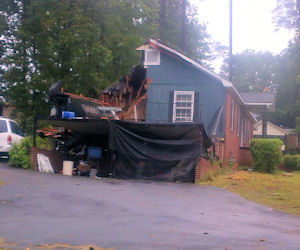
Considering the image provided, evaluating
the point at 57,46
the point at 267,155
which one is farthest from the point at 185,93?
A: the point at 57,46

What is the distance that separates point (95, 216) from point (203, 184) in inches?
270

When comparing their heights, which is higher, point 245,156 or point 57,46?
point 57,46

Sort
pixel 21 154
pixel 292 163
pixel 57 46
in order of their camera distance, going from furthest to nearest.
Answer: pixel 292 163
pixel 57 46
pixel 21 154

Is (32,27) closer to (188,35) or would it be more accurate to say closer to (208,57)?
(188,35)

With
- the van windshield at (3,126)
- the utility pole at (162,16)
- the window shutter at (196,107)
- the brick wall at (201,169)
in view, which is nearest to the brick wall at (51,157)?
the van windshield at (3,126)

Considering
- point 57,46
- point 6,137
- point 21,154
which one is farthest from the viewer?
point 57,46

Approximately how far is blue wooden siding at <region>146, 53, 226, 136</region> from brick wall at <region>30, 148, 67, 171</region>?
4579mm

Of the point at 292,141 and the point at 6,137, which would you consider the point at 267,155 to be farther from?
the point at 292,141

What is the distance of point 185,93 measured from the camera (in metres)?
19.7

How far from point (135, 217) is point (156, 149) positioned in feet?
22.1

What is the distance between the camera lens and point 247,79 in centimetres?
6203

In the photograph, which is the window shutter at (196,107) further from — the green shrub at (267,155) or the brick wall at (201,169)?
the brick wall at (201,169)

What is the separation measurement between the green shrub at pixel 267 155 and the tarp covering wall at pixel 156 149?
16.9 feet

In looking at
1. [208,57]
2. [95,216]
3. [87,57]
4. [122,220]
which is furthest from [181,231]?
[208,57]
